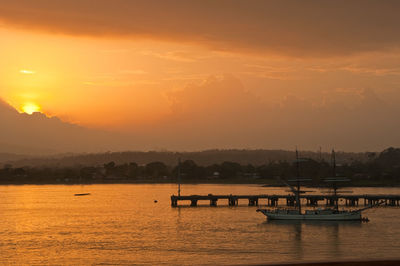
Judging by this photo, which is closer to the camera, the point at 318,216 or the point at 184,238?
the point at 184,238

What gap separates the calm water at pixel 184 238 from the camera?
52094mm

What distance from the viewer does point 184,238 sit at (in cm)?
6581

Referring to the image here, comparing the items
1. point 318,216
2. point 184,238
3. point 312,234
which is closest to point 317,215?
point 318,216

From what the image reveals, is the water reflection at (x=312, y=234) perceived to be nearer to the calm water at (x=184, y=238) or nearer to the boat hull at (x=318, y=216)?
the calm water at (x=184, y=238)

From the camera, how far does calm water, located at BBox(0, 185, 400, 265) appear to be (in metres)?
52.1

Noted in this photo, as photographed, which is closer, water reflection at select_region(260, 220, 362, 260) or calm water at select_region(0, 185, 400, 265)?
calm water at select_region(0, 185, 400, 265)

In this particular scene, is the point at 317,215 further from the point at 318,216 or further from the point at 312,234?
the point at 312,234

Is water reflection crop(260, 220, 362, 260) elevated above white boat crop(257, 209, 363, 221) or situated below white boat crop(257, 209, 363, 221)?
below

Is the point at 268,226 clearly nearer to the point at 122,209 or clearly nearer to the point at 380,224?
the point at 380,224

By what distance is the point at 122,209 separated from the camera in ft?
375

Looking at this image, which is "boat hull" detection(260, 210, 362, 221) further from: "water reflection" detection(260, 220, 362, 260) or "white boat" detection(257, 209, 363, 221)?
"water reflection" detection(260, 220, 362, 260)

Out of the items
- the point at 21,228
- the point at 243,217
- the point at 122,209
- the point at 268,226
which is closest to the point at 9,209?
the point at 122,209

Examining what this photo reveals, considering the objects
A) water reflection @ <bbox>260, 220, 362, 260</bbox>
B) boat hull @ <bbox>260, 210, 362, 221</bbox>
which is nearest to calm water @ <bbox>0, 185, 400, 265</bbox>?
water reflection @ <bbox>260, 220, 362, 260</bbox>

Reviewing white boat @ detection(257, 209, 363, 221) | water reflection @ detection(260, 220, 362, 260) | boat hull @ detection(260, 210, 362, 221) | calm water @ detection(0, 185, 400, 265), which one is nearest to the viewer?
calm water @ detection(0, 185, 400, 265)
